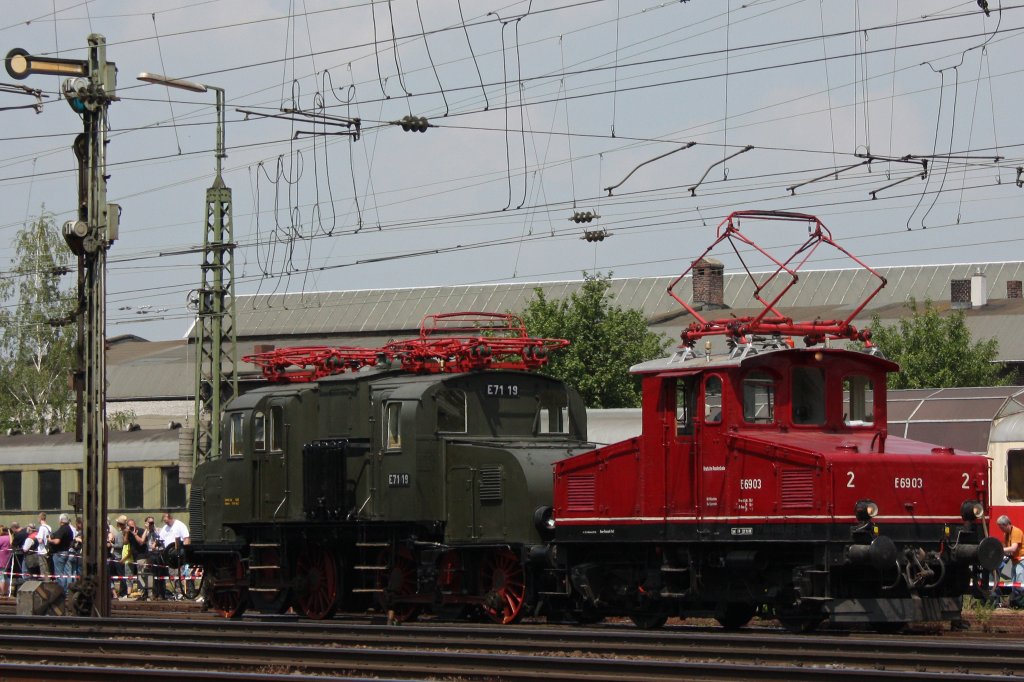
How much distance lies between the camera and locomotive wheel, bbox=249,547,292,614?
23.6m

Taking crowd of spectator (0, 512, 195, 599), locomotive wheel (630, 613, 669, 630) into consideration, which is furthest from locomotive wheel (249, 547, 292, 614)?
crowd of spectator (0, 512, 195, 599)

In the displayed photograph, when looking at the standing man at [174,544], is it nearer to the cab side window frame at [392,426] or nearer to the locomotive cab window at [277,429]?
the locomotive cab window at [277,429]

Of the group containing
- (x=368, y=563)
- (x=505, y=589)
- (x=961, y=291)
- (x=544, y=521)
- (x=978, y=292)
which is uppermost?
(x=961, y=291)

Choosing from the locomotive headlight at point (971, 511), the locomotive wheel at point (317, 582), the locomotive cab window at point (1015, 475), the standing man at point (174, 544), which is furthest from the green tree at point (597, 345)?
the locomotive headlight at point (971, 511)

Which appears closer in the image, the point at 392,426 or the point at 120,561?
the point at 392,426

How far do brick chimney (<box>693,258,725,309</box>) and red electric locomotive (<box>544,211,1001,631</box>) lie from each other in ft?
206

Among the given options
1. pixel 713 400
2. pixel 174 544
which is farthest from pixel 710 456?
pixel 174 544

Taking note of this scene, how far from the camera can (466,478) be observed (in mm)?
21219

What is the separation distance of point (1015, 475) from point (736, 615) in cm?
1022

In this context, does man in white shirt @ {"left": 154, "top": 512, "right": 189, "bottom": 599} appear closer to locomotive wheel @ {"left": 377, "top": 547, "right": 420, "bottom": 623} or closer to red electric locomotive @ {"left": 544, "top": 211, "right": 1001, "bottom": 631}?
locomotive wheel @ {"left": 377, "top": 547, "right": 420, "bottom": 623}

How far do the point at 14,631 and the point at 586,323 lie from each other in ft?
131

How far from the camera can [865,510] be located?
663 inches

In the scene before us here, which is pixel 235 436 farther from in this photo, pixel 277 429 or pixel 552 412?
A: pixel 552 412

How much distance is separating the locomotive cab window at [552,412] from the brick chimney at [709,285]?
59.5 metres
